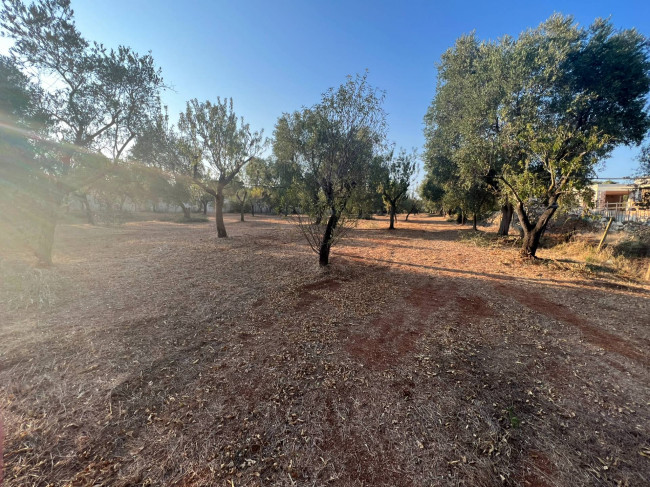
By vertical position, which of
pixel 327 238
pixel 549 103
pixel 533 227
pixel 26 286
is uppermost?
pixel 549 103

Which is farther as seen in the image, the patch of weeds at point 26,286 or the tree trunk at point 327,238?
the tree trunk at point 327,238

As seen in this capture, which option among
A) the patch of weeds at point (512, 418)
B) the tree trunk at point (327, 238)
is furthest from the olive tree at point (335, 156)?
the patch of weeds at point (512, 418)

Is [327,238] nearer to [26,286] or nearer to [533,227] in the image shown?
[26,286]

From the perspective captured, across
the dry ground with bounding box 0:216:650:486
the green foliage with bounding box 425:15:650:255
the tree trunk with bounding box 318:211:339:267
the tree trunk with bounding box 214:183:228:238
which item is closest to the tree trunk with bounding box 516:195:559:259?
the green foliage with bounding box 425:15:650:255

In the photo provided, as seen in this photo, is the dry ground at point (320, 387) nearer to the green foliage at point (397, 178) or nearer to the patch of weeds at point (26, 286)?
the patch of weeds at point (26, 286)

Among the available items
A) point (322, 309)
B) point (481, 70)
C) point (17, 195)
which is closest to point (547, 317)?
point (322, 309)

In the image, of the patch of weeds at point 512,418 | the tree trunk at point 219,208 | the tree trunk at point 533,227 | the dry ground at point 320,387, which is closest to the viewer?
the dry ground at point 320,387

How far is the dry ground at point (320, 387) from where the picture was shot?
217cm

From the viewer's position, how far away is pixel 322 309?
5.52 m

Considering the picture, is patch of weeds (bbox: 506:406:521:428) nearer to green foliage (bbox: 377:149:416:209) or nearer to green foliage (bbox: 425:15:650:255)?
green foliage (bbox: 425:15:650:255)

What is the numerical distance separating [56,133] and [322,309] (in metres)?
10.5

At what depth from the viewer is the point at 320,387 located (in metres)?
3.12

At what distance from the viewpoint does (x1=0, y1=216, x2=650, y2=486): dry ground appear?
217 cm

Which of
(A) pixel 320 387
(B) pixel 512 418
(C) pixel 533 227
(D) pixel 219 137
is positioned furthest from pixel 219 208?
(C) pixel 533 227
